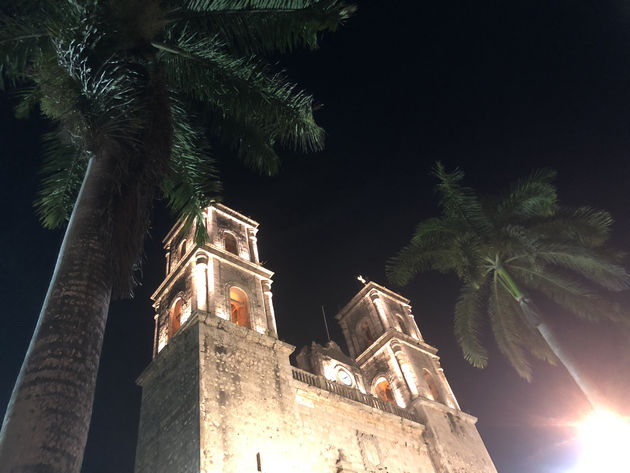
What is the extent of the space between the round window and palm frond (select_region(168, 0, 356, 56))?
72.2ft

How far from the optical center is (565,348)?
13898 millimetres

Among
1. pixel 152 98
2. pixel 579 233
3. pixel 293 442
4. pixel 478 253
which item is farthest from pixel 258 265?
pixel 152 98

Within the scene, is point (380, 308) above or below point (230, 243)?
below

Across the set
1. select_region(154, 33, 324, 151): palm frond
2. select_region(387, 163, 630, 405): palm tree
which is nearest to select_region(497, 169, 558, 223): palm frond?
select_region(387, 163, 630, 405): palm tree

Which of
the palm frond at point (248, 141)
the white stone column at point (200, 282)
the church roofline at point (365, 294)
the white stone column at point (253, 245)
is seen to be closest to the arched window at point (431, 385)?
the church roofline at point (365, 294)

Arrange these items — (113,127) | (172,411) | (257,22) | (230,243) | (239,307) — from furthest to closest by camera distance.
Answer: (230,243) < (239,307) < (172,411) < (257,22) < (113,127)

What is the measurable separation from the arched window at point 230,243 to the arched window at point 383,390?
42.3ft

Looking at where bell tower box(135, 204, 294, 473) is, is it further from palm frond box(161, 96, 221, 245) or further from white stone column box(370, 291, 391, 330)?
white stone column box(370, 291, 391, 330)

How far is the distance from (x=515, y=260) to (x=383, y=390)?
16.1 m

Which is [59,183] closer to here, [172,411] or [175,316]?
[172,411]

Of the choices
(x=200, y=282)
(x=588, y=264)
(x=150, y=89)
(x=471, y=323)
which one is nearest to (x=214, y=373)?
(x=200, y=282)

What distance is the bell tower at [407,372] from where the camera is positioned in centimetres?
2492

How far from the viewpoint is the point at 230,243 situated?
27109mm

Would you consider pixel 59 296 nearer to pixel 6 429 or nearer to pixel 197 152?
pixel 6 429
